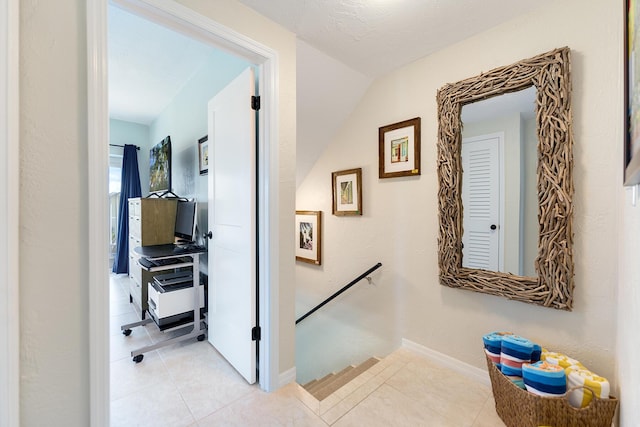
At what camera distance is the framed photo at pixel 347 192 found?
246 cm

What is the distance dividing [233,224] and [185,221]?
44.5 inches

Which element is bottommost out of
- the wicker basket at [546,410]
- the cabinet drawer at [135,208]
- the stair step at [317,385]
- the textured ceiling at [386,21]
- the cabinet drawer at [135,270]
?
the stair step at [317,385]

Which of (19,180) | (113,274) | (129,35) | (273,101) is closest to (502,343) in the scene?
(273,101)

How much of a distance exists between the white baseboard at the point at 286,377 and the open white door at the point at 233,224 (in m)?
0.17

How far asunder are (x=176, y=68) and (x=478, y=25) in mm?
2730

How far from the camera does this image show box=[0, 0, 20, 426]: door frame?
0.82 metres

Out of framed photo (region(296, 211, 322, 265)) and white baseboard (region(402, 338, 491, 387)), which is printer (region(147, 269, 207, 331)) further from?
white baseboard (region(402, 338, 491, 387))

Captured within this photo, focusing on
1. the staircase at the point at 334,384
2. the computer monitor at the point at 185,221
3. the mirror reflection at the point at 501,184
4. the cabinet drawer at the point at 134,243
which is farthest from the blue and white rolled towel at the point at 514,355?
the cabinet drawer at the point at 134,243

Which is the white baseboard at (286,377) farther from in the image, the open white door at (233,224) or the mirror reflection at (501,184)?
the mirror reflection at (501,184)

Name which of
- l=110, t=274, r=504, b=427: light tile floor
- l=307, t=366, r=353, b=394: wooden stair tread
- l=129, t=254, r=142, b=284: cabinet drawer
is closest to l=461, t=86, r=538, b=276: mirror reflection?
l=110, t=274, r=504, b=427: light tile floor

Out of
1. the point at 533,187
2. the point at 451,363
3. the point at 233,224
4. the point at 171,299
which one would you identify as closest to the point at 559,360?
the point at 451,363

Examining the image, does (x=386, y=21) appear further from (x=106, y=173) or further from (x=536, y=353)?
(x=536, y=353)

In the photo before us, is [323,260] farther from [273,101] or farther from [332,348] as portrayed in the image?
[273,101]

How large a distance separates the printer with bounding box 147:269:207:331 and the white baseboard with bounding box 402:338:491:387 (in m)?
1.78
